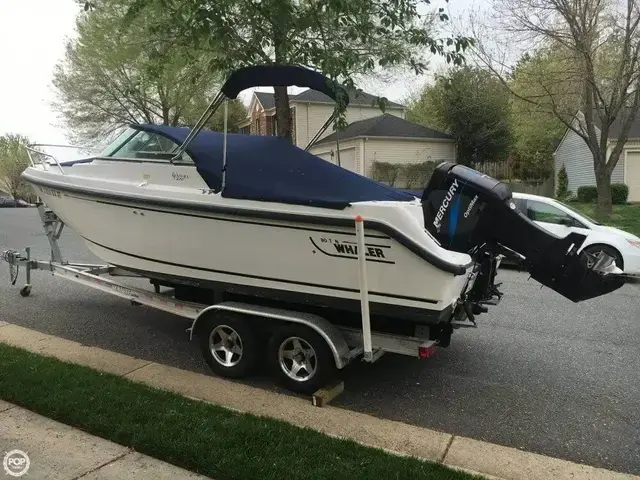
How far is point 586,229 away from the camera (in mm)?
10609

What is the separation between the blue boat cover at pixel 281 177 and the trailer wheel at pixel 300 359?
1.10 m

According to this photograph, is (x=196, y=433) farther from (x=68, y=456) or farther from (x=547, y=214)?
(x=547, y=214)

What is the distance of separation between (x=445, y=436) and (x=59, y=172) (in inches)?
201

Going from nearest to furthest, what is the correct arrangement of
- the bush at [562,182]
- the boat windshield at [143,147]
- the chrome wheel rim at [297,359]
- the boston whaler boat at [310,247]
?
1. the boston whaler boat at [310,247]
2. the chrome wheel rim at [297,359]
3. the boat windshield at [143,147]
4. the bush at [562,182]

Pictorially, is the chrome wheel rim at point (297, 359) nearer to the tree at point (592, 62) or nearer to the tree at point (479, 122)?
the tree at point (592, 62)

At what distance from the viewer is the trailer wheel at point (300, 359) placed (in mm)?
4617

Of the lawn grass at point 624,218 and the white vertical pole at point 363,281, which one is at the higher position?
the white vertical pole at point 363,281

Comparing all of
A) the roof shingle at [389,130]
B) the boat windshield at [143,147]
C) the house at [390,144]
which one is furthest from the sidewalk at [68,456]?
the roof shingle at [389,130]

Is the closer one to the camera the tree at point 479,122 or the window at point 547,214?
the window at point 547,214

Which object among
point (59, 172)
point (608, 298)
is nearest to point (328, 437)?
point (59, 172)

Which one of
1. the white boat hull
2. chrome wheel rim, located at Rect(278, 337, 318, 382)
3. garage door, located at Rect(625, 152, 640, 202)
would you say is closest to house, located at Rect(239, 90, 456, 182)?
garage door, located at Rect(625, 152, 640, 202)

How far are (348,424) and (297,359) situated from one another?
860 mm

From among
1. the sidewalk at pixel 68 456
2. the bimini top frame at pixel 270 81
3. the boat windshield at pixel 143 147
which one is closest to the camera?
the sidewalk at pixel 68 456

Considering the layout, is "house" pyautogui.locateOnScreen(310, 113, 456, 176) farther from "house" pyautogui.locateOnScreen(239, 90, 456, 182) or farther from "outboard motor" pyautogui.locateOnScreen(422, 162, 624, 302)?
"outboard motor" pyautogui.locateOnScreen(422, 162, 624, 302)
